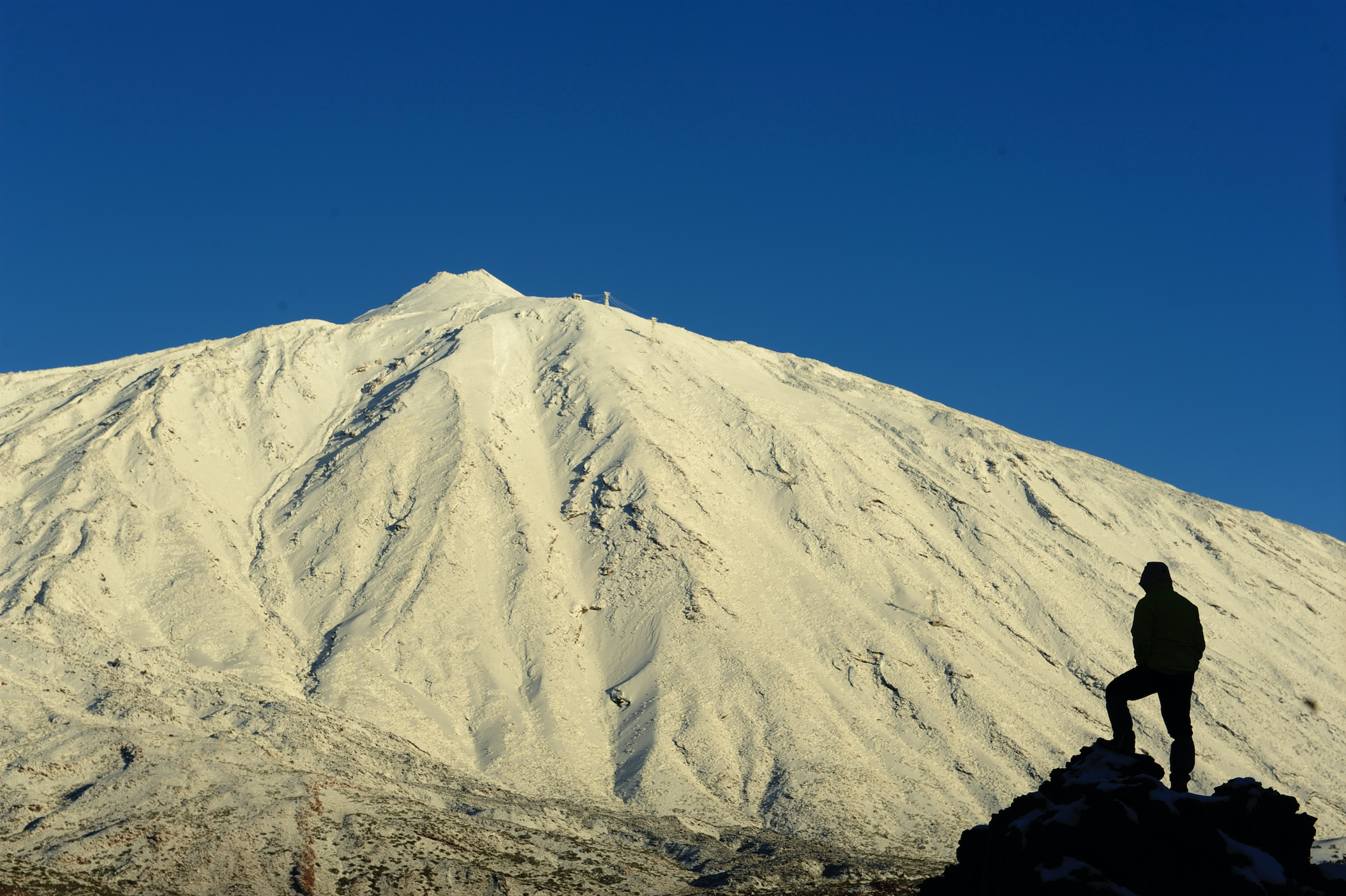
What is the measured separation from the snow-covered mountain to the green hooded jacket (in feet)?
77.2

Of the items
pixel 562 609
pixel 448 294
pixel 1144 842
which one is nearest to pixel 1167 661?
pixel 1144 842

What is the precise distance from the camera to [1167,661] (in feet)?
40.0

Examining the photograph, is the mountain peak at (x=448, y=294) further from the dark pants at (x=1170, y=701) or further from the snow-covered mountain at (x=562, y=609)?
the dark pants at (x=1170, y=701)

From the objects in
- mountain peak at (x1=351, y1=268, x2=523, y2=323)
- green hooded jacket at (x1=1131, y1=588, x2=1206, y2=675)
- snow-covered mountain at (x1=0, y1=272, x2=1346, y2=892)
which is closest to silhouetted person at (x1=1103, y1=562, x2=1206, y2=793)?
green hooded jacket at (x1=1131, y1=588, x2=1206, y2=675)

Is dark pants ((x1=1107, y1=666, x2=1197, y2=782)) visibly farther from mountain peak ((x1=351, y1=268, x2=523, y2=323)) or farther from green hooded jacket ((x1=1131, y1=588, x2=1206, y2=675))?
mountain peak ((x1=351, y1=268, x2=523, y2=323))

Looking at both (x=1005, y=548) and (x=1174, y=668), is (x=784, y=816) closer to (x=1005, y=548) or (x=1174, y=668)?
(x=1005, y=548)

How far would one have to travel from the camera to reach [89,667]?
145 ft

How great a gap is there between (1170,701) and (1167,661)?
560 mm

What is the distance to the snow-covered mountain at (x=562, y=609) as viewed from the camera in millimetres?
38312

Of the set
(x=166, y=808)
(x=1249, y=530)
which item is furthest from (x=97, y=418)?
(x=1249, y=530)

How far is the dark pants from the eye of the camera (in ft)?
40.5

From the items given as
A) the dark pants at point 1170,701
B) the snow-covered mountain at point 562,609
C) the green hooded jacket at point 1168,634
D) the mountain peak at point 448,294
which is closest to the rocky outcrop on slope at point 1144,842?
the dark pants at point 1170,701

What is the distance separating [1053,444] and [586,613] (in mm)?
46067

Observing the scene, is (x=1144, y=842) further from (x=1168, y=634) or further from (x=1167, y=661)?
(x=1168, y=634)
